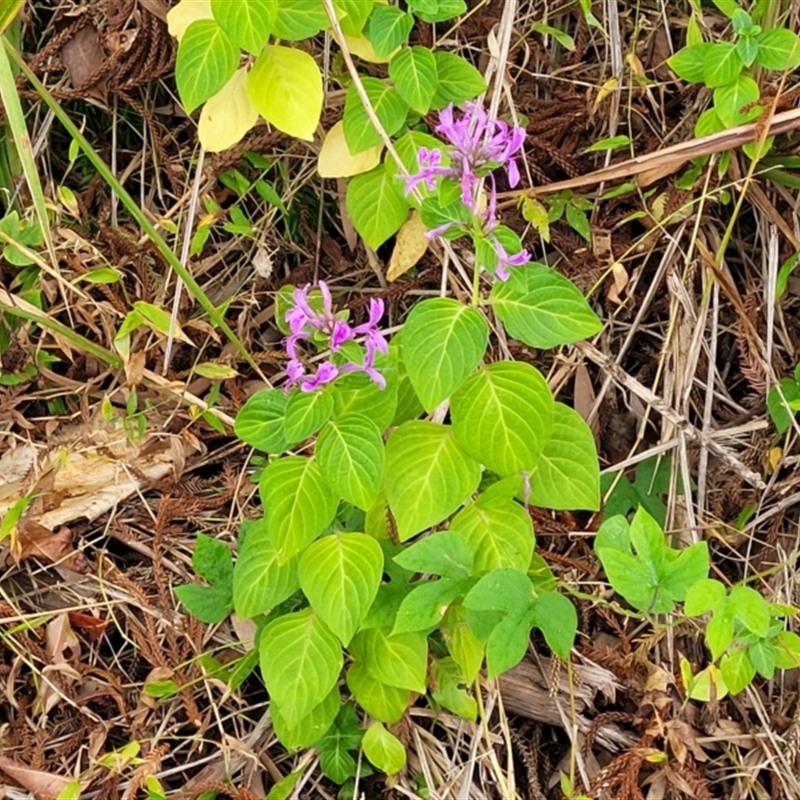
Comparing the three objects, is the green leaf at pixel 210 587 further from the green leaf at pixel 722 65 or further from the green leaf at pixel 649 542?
the green leaf at pixel 722 65

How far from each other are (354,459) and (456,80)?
0.63 metres

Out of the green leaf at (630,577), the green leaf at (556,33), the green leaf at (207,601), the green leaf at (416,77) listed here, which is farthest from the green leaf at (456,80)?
the green leaf at (207,601)

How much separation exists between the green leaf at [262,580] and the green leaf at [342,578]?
0.04 metres

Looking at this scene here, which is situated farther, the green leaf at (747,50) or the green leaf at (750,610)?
the green leaf at (747,50)

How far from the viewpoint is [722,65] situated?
4.72 ft

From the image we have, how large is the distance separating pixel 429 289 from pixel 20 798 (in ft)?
3.34

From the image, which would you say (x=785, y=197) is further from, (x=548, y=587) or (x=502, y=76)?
(x=548, y=587)

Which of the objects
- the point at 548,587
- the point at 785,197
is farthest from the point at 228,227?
the point at 785,197

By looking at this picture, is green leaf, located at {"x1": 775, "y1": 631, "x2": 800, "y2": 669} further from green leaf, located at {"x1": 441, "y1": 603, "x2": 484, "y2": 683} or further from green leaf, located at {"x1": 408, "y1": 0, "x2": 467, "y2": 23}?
green leaf, located at {"x1": 408, "y1": 0, "x2": 467, "y2": 23}

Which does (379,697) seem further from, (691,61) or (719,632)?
(691,61)

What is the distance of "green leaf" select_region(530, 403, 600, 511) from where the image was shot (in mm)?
1228

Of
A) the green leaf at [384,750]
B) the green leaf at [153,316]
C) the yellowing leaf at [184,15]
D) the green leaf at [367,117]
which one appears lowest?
the green leaf at [384,750]

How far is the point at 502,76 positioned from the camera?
4.83ft

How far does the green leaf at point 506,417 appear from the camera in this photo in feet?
3.68
